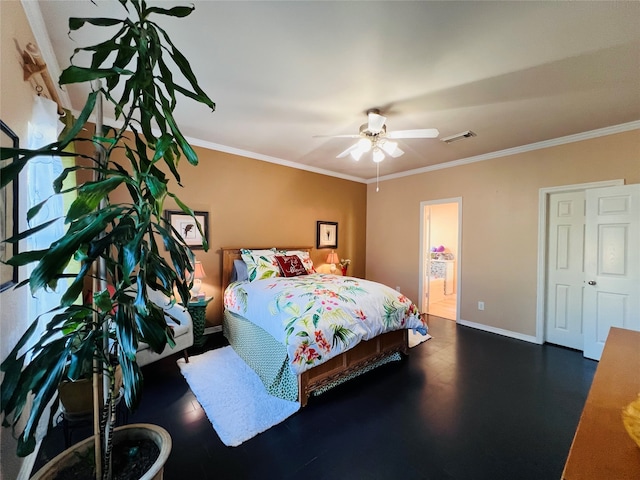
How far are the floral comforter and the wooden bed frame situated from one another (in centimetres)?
19

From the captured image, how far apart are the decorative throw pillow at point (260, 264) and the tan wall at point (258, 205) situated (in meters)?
0.39

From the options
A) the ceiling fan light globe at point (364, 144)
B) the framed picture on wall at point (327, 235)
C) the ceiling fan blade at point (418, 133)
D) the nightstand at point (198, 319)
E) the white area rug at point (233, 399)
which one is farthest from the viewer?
the framed picture on wall at point (327, 235)

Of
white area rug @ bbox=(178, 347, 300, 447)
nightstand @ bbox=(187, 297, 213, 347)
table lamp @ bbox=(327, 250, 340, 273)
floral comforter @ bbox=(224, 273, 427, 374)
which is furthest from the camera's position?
table lamp @ bbox=(327, 250, 340, 273)

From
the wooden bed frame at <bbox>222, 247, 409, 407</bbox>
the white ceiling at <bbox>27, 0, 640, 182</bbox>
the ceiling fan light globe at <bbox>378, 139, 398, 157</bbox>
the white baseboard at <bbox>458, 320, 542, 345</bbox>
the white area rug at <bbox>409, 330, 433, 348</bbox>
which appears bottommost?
the white area rug at <bbox>409, 330, 433, 348</bbox>

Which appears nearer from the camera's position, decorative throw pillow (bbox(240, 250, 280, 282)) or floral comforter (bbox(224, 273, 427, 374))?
floral comforter (bbox(224, 273, 427, 374))

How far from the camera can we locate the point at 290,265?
373cm

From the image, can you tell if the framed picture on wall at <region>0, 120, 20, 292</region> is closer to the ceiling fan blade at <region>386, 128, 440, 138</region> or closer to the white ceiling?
the white ceiling

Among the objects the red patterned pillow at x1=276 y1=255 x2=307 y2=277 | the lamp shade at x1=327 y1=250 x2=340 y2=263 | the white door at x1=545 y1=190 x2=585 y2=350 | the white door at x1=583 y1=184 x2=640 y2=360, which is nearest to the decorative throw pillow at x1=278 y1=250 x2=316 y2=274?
the red patterned pillow at x1=276 y1=255 x2=307 y2=277

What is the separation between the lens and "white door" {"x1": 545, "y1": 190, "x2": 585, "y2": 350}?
326 centimetres

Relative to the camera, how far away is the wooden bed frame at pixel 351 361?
218 centimetres

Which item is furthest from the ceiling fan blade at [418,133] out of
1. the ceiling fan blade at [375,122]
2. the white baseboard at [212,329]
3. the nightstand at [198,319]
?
the white baseboard at [212,329]

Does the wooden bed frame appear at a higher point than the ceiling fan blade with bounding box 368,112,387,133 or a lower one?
lower

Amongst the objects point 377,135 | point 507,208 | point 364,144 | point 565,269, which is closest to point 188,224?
point 364,144

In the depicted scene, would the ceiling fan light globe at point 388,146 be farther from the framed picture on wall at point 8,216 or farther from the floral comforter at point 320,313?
the framed picture on wall at point 8,216
